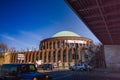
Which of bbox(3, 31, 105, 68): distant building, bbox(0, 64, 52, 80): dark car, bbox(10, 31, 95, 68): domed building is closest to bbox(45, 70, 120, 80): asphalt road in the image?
bbox(0, 64, 52, 80): dark car

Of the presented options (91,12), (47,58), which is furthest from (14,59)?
(91,12)

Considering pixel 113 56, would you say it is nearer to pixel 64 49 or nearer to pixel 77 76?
pixel 77 76

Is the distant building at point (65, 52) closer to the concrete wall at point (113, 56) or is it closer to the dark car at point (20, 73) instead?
the concrete wall at point (113, 56)

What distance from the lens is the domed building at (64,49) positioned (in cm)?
7850

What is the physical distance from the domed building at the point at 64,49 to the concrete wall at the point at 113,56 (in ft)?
80.5

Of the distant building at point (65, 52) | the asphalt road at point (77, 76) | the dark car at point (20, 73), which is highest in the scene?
the distant building at point (65, 52)

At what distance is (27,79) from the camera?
31.0 ft

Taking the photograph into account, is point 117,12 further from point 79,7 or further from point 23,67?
point 23,67

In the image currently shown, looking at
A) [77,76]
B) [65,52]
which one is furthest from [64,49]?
[77,76]

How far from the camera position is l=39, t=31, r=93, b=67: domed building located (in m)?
78.5

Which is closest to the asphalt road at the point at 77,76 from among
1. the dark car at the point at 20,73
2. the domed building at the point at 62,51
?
the dark car at the point at 20,73

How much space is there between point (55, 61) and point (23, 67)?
75.3 metres

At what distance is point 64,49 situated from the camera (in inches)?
3324

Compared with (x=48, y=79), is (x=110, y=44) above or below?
above
